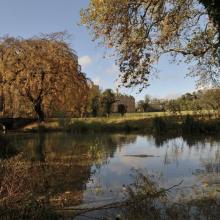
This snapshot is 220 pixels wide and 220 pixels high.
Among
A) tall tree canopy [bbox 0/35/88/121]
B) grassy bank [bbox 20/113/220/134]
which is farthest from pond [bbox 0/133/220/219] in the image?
tall tree canopy [bbox 0/35/88/121]

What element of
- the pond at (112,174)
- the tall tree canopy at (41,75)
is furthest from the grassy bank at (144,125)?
the pond at (112,174)

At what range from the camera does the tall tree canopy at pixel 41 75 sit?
122ft

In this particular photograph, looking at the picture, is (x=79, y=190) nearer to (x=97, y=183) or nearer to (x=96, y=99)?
(x=97, y=183)

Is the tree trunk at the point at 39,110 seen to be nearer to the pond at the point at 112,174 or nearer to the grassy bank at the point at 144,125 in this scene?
the grassy bank at the point at 144,125

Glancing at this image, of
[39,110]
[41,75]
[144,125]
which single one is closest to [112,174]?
[41,75]

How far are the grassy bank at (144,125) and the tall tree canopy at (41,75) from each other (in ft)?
13.5

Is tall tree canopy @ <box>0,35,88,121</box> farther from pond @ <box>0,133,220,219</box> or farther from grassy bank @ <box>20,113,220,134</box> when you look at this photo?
pond @ <box>0,133,220,219</box>

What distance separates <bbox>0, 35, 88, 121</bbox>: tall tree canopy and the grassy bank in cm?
412

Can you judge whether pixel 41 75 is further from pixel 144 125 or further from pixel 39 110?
pixel 144 125

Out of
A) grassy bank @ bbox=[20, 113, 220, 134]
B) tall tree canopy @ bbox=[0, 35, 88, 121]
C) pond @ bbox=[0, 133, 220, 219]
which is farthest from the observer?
tall tree canopy @ bbox=[0, 35, 88, 121]

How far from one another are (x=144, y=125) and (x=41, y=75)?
11593 millimetres

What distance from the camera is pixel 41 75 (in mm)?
37656

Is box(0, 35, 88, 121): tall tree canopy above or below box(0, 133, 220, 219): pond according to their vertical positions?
above

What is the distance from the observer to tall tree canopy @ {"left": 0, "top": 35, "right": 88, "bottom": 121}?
3709 centimetres
